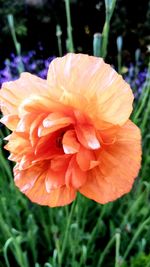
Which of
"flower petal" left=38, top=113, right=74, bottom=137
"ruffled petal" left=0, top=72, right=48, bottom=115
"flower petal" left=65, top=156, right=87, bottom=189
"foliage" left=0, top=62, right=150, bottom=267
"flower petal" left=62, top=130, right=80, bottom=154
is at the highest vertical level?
"ruffled petal" left=0, top=72, right=48, bottom=115

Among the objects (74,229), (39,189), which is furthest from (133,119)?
(39,189)


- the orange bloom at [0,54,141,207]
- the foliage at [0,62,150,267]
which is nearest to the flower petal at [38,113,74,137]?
the orange bloom at [0,54,141,207]

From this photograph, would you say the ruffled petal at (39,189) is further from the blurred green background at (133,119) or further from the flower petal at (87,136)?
the blurred green background at (133,119)

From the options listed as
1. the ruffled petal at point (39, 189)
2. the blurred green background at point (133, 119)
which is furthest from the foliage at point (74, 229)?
the ruffled petal at point (39, 189)

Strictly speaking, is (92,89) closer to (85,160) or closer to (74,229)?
(85,160)

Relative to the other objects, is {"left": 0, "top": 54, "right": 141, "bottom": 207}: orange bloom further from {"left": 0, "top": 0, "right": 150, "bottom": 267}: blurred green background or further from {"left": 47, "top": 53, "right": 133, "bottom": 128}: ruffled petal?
{"left": 0, "top": 0, "right": 150, "bottom": 267}: blurred green background

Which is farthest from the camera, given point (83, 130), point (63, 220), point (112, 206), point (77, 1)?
point (77, 1)

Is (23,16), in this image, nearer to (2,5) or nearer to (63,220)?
(2,5)

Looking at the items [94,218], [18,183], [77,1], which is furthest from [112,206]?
[77,1]
